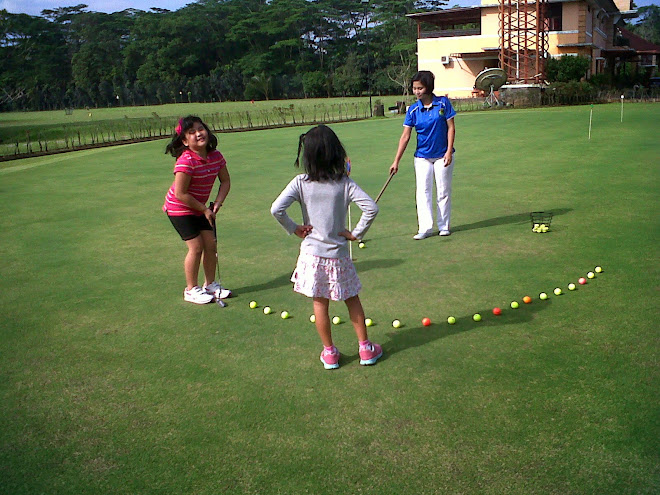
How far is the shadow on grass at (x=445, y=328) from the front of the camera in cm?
514

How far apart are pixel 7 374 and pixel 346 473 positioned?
9.82ft

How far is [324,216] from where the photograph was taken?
442 cm

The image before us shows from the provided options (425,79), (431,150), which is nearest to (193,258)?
(425,79)

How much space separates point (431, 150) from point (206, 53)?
3465 inches

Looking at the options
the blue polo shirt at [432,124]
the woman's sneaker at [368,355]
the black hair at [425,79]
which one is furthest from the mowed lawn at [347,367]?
the black hair at [425,79]

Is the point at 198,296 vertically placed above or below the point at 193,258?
below

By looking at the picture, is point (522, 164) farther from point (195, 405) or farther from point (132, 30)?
point (132, 30)

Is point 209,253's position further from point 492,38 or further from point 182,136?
point 492,38

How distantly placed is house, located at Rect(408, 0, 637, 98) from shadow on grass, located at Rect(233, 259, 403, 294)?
40.7 metres

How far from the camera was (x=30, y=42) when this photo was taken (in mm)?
85125

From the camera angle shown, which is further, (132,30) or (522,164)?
(132,30)

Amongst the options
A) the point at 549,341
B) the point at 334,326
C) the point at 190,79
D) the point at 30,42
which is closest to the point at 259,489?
the point at 334,326

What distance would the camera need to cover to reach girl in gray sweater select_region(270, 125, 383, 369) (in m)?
4.28

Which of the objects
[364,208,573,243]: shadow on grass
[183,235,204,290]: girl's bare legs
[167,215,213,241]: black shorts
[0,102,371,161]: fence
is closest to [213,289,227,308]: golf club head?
[183,235,204,290]: girl's bare legs
